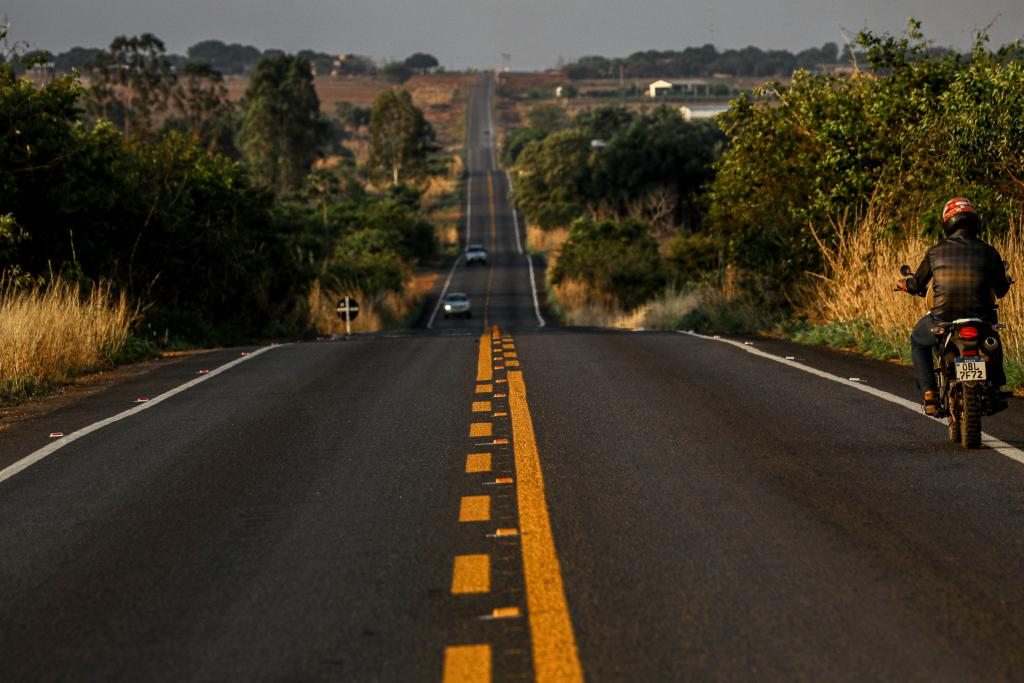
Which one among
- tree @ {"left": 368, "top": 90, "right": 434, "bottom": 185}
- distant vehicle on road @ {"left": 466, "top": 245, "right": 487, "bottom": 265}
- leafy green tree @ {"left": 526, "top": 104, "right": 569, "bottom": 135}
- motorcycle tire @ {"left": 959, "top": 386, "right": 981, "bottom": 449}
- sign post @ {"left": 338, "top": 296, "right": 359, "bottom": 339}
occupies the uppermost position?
leafy green tree @ {"left": 526, "top": 104, "right": 569, "bottom": 135}

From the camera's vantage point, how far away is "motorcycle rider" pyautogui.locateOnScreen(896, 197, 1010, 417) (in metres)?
9.21

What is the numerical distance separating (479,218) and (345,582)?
114729 millimetres

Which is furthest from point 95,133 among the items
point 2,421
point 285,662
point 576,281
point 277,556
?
point 576,281

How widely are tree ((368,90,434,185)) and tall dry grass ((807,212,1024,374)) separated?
9771cm

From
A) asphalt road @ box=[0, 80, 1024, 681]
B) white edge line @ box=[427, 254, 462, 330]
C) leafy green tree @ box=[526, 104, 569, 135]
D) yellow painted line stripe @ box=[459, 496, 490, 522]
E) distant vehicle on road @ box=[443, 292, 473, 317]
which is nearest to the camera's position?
asphalt road @ box=[0, 80, 1024, 681]

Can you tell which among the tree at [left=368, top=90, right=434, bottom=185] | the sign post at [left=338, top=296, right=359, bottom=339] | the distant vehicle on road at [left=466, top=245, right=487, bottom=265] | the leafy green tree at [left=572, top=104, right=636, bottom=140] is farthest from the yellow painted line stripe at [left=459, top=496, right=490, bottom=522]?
the leafy green tree at [left=572, top=104, right=636, bottom=140]

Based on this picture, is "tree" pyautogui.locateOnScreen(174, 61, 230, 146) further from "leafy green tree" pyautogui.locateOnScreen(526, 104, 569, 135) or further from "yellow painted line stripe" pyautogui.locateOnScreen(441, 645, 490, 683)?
"yellow painted line stripe" pyautogui.locateOnScreen(441, 645, 490, 683)

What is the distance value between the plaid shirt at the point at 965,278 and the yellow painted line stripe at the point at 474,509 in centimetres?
394

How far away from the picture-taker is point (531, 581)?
19.1ft

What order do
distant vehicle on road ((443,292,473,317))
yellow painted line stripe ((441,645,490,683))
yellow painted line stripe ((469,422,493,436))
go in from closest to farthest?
yellow painted line stripe ((441,645,490,683)), yellow painted line stripe ((469,422,493,436)), distant vehicle on road ((443,292,473,317))

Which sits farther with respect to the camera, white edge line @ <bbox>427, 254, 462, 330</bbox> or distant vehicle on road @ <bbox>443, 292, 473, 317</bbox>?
distant vehicle on road @ <bbox>443, 292, 473, 317</bbox>

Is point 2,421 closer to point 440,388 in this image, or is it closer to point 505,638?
point 440,388

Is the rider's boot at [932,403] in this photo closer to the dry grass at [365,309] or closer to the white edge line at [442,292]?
the dry grass at [365,309]

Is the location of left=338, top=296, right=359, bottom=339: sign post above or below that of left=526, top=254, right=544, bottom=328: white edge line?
above
